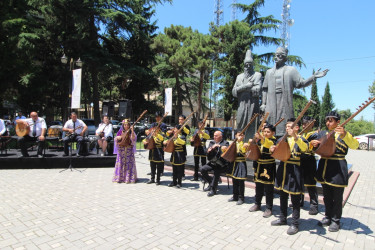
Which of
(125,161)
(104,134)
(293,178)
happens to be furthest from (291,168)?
(104,134)

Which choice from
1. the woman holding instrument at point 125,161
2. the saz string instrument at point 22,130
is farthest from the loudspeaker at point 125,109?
the woman holding instrument at point 125,161

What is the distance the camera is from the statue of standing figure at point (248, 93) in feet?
26.9

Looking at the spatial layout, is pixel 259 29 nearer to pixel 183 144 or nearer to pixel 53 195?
pixel 183 144

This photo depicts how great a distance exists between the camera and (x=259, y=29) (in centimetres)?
2362

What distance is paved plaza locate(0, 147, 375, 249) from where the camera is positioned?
375 centimetres

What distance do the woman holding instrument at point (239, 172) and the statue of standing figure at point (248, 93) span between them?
2.77 m

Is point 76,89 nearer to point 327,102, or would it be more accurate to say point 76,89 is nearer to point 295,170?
point 295,170

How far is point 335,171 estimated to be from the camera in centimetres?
412

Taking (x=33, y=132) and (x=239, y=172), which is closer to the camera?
(x=239, y=172)

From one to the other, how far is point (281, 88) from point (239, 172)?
3175 mm

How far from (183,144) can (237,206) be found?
237 cm

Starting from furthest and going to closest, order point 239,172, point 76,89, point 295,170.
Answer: point 76,89
point 239,172
point 295,170

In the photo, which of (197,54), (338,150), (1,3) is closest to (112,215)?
(338,150)

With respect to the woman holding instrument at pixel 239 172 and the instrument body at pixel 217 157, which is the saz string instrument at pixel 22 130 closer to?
the instrument body at pixel 217 157
